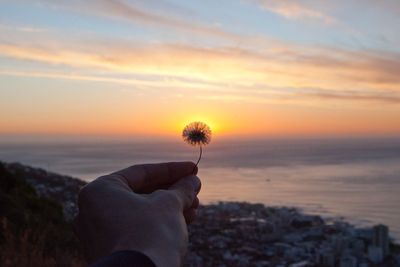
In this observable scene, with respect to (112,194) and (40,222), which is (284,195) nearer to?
(40,222)

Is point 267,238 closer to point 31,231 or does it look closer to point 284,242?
point 284,242

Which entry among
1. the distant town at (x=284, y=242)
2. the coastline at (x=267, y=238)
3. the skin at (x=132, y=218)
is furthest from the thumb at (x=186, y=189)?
the distant town at (x=284, y=242)

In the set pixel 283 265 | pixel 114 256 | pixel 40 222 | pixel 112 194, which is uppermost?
pixel 112 194

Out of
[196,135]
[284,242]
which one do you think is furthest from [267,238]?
[196,135]

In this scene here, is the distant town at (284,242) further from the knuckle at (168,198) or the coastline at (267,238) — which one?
the knuckle at (168,198)

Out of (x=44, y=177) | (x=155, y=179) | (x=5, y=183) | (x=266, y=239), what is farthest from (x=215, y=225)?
(x=155, y=179)

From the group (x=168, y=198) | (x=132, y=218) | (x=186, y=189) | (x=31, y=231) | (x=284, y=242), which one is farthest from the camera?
(x=284, y=242)

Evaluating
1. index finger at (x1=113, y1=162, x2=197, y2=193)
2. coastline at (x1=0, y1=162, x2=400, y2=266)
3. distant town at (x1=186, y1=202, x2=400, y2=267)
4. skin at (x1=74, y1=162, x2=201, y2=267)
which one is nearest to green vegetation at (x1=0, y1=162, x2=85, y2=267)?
coastline at (x1=0, y1=162, x2=400, y2=266)
